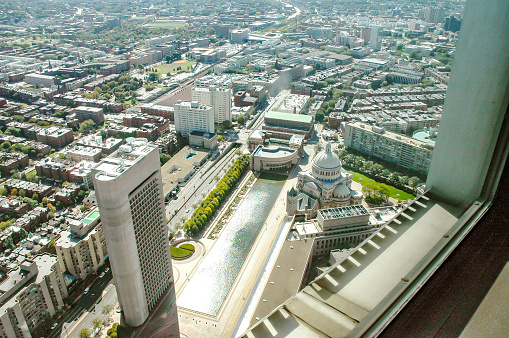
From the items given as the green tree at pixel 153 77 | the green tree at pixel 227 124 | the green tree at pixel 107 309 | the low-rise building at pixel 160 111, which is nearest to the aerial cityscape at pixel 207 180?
the green tree at pixel 107 309

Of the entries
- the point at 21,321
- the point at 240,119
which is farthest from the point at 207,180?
the point at 21,321

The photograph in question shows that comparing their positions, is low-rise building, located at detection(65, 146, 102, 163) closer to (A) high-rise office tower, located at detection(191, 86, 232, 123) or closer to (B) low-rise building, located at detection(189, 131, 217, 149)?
(B) low-rise building, located at detection(189, 131, 217, 149)

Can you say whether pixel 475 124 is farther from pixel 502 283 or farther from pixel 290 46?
pixel 290 46

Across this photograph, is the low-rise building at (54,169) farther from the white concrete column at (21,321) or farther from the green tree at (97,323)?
the green tree at (97,323)

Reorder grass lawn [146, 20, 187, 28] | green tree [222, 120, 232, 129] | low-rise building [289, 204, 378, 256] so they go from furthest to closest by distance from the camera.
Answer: grass lawn [146, 20, 187, 28]
green tree [222, 120, 232, 129]
low-rise building [289, 204, 378, 256]

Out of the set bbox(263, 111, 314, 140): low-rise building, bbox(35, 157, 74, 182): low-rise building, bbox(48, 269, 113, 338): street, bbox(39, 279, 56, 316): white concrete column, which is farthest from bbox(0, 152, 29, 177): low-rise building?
bbox(263, 111, 314, 140): low-rise building

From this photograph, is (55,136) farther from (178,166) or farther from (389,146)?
(389,146)

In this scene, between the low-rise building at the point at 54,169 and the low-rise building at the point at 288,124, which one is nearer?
the low-rise building at the point at 54,169
